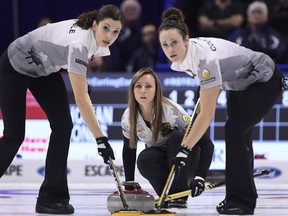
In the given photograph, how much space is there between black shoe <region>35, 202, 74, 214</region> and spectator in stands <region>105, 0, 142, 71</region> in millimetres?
4660

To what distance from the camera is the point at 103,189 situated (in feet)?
23.9

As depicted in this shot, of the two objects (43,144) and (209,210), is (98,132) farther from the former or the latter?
(43,144)

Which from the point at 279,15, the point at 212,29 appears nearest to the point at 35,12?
the point at 212,29

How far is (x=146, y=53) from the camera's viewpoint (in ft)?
32.4

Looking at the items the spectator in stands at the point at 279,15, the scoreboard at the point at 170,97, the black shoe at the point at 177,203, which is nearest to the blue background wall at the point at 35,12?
the spectator in stands at the point at 279,15

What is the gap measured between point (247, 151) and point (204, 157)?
52cm

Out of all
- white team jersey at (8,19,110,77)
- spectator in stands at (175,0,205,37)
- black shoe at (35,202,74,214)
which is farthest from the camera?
spectator in stands at (175,0,205,37)

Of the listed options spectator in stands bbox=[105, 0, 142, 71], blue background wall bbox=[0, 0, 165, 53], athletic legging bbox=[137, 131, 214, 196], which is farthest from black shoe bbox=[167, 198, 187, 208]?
blue background wall bbox=[0, 0, 165, 53]

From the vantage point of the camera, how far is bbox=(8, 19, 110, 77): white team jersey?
4.91 metres

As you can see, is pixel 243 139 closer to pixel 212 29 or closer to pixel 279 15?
pixel 212 29

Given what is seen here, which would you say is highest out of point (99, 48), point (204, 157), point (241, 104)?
point (99, 48)

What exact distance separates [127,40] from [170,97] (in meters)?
1.90

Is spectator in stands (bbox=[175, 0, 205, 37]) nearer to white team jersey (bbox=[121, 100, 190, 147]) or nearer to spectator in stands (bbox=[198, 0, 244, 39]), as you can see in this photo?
spectator in stands (bbox=[198, 0, 244, 39])

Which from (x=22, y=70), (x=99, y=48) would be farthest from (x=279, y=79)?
(x=22, y=70)
